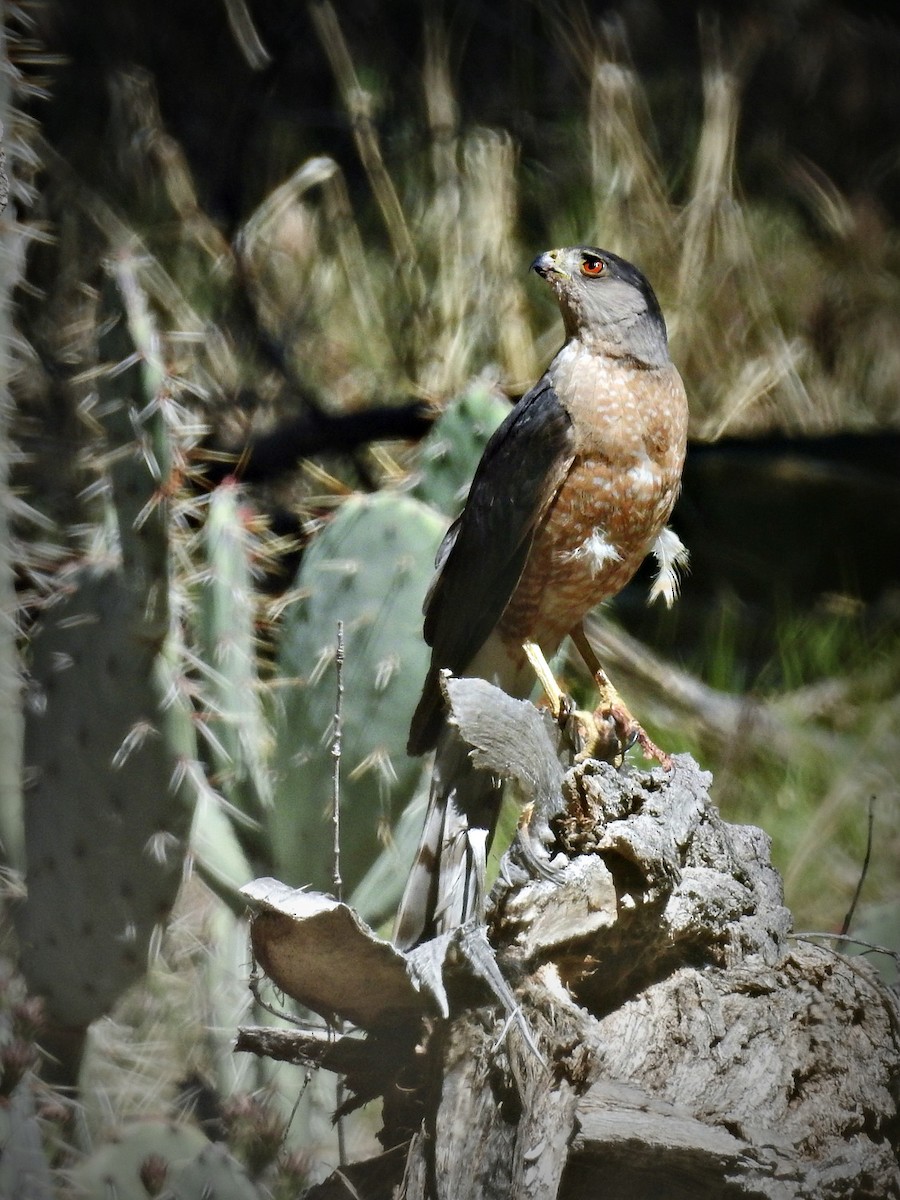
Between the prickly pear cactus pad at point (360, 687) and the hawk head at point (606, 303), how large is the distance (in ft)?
1.54

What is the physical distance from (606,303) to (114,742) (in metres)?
1.21

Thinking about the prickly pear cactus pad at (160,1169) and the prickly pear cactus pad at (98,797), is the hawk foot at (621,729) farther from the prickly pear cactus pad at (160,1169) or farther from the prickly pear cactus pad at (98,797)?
the prickly pear cactus pad at (160,1169)

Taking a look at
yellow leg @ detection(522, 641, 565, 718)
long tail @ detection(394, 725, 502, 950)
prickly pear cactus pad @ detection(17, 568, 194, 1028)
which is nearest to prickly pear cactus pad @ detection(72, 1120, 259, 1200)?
prickly pear cactus pad @ detection(17, 568, 194, 1028)

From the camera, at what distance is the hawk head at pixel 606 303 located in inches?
96.8

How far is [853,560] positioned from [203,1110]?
2979 millimetres

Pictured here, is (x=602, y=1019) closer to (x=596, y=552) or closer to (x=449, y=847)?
(x=449, y=847)

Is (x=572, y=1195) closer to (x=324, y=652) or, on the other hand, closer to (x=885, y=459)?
(x=324, y=652)

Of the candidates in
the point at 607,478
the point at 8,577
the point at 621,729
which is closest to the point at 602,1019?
the point at 621,729

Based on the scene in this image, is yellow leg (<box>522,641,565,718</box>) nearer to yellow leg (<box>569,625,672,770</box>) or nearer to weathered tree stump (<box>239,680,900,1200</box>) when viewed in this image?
yellow leg (<box>569,625,672,770</box>)

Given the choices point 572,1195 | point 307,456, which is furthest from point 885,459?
point 572,1195

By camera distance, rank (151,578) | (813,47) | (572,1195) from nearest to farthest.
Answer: (572,1195) → (151,578) → (813,47)

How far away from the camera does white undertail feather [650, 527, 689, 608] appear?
8.31ft

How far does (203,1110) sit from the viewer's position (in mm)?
2629

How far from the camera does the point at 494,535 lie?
96.0 inches
